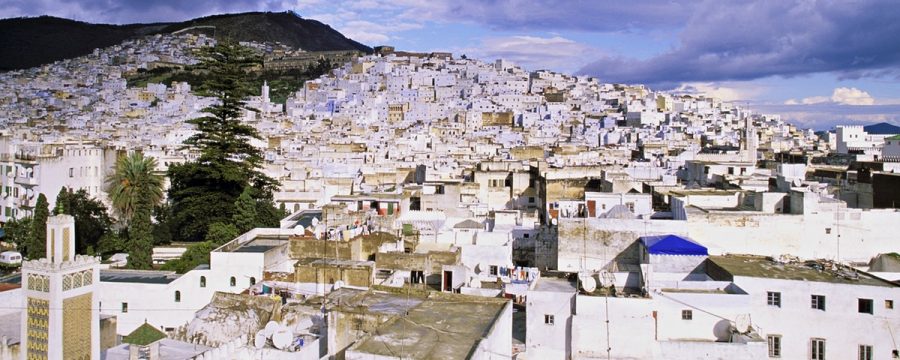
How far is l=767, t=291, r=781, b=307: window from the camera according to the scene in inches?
475

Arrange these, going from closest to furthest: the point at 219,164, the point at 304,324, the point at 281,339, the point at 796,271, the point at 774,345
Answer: the point at 281,339
the point at 304,324
the point at 774,345
the point at 796,271
the point at 219,164

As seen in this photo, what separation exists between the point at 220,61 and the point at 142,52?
133 meters

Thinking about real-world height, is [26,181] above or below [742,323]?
above

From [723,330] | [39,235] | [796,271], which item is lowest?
[723,330]

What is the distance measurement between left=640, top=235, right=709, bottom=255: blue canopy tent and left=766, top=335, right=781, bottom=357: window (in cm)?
282

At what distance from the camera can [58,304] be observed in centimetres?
786

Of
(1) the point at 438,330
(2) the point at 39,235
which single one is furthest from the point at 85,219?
(1) the point at 438,330

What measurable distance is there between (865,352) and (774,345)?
1.44 metres

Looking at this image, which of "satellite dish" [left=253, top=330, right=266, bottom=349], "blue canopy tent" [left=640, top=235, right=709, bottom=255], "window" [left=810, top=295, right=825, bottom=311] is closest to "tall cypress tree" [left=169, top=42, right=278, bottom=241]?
"blue canopy tent" [left=640, top=235, right=709, bottom=255]

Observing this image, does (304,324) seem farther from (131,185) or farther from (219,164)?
(131,185)

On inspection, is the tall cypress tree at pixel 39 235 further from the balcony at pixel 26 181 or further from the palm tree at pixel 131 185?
the balcony at pixel 26 181

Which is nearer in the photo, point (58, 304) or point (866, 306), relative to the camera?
point (58, 304)

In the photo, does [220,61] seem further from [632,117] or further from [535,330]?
[632,117]

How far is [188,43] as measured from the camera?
14738cm
